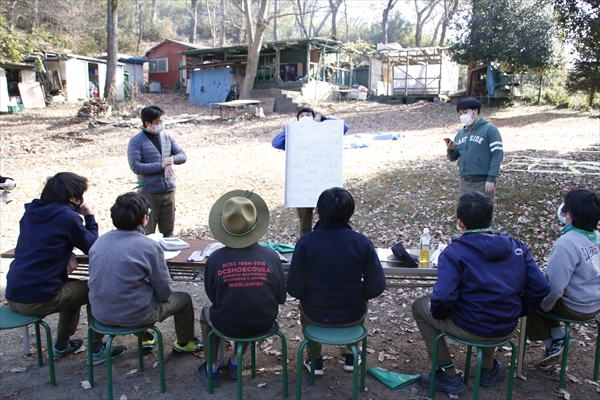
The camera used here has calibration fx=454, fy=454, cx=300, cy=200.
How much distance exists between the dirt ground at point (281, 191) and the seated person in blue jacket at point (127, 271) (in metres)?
0.67

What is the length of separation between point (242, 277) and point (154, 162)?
9.36ft

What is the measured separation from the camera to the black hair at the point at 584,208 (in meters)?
3.35

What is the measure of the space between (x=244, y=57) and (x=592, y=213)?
92.3ft

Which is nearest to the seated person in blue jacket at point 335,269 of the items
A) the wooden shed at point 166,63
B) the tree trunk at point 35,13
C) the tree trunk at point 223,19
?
the wooden shed at point 166,63

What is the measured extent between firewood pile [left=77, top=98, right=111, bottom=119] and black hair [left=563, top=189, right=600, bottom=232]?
21306mm

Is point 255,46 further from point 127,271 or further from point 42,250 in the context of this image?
point 127,271

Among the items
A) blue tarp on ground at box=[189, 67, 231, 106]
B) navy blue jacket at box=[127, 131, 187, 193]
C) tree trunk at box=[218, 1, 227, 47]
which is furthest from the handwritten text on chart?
tree trunk at box=[218, 1, 227, 47]

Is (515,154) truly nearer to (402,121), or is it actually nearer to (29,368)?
(402,121)

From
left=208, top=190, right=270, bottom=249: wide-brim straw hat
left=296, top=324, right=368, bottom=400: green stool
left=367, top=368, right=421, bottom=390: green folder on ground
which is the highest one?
left=208, top=190, right=270, bottom=249: wide-brim straw hat

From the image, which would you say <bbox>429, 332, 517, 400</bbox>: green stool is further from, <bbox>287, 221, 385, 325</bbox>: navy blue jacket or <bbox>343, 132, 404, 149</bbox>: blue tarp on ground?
<bbox>343, 132, 404, 149</bbox>: blue tarp on ground

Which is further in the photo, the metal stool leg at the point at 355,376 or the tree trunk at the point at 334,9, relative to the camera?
the tree trunk at the point at 334,9

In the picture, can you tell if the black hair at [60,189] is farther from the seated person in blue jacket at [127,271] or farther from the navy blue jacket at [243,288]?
the navy blue jacket at [243,288]

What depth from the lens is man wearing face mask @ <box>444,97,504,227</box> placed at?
552 cm

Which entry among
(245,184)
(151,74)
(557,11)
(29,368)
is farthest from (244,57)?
(29,368)
